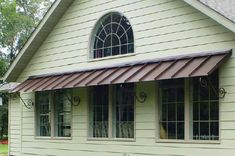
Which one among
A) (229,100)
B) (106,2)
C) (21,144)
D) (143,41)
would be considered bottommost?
(21,144)

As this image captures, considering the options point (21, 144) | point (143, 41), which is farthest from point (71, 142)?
point (143, 41)

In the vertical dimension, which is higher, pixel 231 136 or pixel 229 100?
pixel 229 100

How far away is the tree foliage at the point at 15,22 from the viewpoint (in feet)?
133

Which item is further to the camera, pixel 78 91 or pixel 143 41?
pixel 78 91

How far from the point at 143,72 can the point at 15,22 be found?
31051mm

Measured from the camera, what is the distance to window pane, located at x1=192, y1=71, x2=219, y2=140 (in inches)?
436

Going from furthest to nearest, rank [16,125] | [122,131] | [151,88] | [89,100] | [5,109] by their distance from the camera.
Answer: [5,109] → [16,125] → [89,100] → [122,131] → [151,88]

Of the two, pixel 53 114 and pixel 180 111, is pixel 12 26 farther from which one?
pixel 180 111

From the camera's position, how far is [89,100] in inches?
565

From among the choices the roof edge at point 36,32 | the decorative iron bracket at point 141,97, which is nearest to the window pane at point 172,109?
the decorative iron bracket at point 141,97

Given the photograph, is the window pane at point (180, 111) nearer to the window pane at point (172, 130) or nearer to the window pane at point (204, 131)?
the window pane at point (172, 130)

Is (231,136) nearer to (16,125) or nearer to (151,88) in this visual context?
(151,88)

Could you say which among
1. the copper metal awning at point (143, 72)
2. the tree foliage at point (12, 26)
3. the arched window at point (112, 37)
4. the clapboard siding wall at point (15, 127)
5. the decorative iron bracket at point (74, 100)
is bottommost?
the clapboard siding wall at point (15, 127)

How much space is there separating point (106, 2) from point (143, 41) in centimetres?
193
